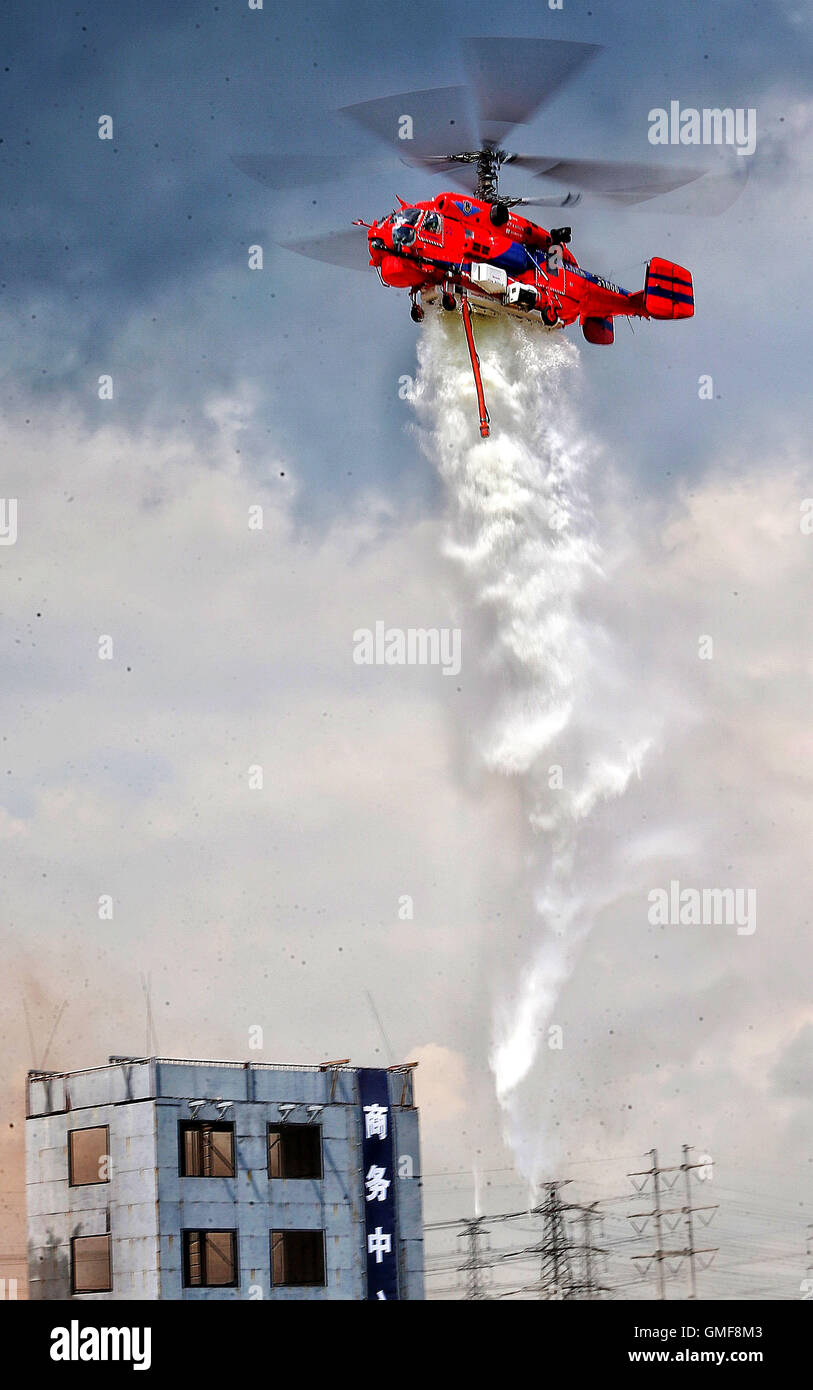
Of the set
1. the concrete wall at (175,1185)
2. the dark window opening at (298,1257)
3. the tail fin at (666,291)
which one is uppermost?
the tail fin at (666,291)

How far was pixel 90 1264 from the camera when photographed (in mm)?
67062

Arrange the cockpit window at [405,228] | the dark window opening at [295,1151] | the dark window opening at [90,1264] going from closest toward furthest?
1. the cockpit window at [405,228]
2. the dark window opening at [90,1264]
3. the dark window opening at [295,1151]

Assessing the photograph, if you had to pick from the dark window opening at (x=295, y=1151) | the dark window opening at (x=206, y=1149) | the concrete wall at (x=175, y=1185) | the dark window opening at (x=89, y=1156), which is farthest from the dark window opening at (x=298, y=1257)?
the dark window opening at (x=89, y=1156)

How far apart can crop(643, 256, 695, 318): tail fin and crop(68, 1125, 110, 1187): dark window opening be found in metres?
31.2

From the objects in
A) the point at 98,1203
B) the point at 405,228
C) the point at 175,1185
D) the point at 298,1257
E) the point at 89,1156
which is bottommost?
the point at 298,1257

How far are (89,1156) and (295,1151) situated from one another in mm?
6968

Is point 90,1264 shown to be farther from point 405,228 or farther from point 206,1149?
point 405,228

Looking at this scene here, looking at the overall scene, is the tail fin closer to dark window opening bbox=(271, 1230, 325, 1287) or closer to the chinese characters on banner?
the chinese characters on banner

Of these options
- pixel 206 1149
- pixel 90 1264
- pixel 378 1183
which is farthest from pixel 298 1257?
pixel 90 1264

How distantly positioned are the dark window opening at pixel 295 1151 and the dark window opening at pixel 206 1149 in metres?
1.72

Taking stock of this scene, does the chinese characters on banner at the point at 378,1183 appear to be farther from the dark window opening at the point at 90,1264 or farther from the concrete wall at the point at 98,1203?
the dark window opening at the point at 90,1264

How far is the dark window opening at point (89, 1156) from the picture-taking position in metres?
68.1
